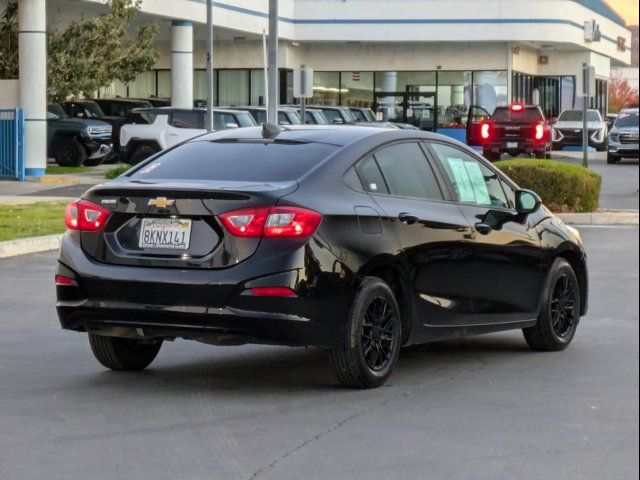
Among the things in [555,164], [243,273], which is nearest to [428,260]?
[243,273]

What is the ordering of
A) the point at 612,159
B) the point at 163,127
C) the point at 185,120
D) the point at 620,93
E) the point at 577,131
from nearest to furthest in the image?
1. the point at 163,127
2. the point at 185,120
3. the point at 612,159
4. the point at 577,131
5. the point at 620,93

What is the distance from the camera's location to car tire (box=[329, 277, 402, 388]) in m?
8.52

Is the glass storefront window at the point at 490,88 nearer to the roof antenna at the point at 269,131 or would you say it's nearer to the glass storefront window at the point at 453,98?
the glass storefront window at the point at 453,98

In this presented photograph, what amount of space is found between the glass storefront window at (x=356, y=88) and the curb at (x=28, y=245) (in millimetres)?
49990

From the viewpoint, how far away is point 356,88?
68500 mm

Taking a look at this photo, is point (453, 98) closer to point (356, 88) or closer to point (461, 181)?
point (356, 88)

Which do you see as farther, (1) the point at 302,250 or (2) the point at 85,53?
(2) the point at 85,53

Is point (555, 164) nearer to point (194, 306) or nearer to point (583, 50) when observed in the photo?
point (194, 306)

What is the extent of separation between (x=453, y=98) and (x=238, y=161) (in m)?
59.0

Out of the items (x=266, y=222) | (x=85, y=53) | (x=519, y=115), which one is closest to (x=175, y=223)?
(x=266, y=222)

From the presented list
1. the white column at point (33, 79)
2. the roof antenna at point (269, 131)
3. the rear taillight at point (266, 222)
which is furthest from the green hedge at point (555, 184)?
the rear taillight at point (266, 222)

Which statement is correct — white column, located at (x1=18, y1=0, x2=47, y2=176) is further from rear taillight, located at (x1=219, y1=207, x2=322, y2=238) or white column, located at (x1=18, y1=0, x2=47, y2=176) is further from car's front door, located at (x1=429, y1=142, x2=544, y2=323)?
rear taillight, located at (x1=219, y1=207, x2=322, y2=238)

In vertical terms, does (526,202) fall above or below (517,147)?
below

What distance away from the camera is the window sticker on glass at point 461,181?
9.77 metres
